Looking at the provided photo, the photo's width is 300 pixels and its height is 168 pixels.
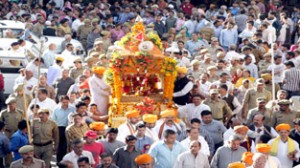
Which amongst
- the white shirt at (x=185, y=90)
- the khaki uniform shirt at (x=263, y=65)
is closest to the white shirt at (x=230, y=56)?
the khaki uniform shirt at (x=263, y=65)

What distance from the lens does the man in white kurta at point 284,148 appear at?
2020cm

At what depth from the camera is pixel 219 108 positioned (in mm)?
22969

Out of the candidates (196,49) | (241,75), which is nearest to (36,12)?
(196,49)

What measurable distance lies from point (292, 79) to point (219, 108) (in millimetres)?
4213

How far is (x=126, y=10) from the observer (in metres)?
37.6

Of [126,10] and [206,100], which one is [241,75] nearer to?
[206,100]

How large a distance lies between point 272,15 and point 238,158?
16913 mm

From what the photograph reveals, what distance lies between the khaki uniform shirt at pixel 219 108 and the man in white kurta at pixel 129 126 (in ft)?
6.46

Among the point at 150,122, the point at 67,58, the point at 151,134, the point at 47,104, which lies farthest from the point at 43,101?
the point at 67,58

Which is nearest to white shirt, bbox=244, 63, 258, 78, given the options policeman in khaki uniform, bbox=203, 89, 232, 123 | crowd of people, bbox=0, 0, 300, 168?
crowd of people, bbox=0, 0, 300, 168

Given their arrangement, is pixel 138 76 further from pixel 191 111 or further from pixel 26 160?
pixel 26 160

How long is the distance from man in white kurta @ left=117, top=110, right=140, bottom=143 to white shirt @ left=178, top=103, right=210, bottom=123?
1535mm

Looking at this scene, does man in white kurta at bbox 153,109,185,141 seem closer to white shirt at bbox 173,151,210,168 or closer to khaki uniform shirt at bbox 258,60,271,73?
white shirt at bbox 173,151,210,168

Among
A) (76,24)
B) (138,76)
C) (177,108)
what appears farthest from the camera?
(76,24)
